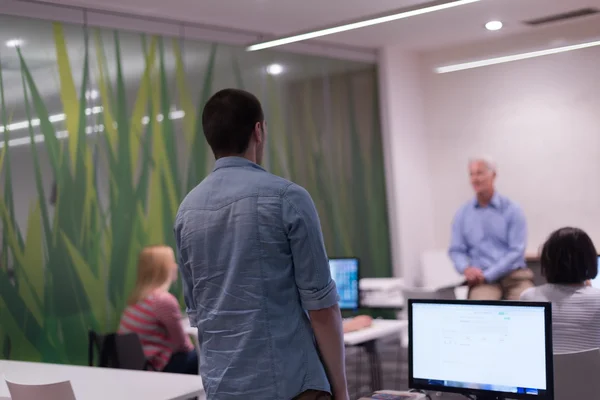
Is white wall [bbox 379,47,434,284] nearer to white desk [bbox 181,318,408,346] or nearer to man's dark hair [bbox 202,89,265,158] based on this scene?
white desk [bbox 181,318,408,346]

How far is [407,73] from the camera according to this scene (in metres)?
9.52

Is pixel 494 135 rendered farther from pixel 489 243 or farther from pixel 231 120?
pixel 231 120

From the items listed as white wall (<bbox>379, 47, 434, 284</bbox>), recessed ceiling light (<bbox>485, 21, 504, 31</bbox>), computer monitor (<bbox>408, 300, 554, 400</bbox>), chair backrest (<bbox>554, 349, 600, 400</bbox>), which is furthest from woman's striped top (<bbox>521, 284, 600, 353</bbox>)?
white wall (<bbox>379, 47, 434, 284</bbox>)

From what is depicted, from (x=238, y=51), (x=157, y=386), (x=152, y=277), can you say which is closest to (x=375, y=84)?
(x=238, y=51)

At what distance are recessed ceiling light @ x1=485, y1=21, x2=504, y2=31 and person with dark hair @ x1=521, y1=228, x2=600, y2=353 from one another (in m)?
4.83

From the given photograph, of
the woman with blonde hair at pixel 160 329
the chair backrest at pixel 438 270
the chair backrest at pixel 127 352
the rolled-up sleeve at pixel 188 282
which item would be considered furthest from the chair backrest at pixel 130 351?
the chair backrest at pixel 438 270

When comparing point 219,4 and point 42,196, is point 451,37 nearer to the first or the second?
point 219,4

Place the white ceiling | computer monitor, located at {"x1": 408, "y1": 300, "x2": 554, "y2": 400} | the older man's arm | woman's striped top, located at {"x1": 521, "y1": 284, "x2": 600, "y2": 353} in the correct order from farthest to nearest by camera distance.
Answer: the older man's arm → the white ceiling → woman's striped top, located at {"x1": 521, "y1": 284, "x2": 600, "y2": 353} → computer monitor, located at {"x1": 408, "y1": 300, "x2": 554, "y2": 400}

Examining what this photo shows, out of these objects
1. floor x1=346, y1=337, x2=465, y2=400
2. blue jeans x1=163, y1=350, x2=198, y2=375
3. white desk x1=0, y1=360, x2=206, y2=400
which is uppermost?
white desk x1=0, y1=360, x2=206, y2=400

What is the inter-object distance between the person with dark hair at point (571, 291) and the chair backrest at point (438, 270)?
17.5 ft

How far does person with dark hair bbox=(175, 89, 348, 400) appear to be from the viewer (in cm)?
226

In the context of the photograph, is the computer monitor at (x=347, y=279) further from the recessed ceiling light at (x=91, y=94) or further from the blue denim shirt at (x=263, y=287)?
the blue denim shirt at (x=263, y=287)

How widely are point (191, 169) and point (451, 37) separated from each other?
344 cm

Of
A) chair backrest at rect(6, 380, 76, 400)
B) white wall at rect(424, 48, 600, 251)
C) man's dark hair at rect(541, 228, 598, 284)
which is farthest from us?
white wall at rect(424, 48, 600, 251)
